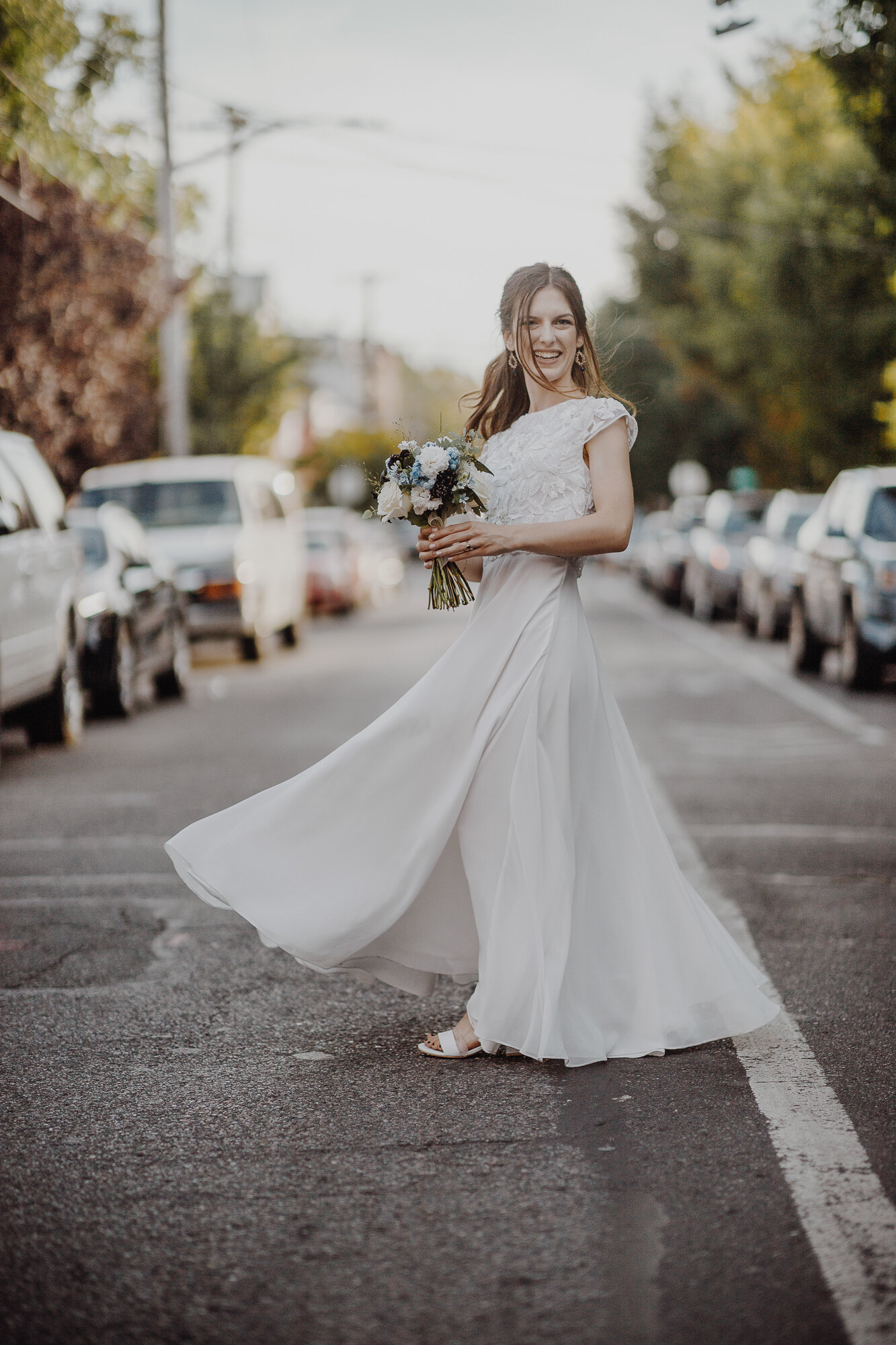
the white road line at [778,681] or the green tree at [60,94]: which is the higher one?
the green tree at [60,94]

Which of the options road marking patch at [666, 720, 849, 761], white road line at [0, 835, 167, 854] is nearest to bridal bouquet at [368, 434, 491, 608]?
white road line at [0, 835, 167, 854]

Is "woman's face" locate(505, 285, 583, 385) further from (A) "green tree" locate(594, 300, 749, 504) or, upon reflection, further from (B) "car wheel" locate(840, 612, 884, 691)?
(A) "green tree" locate(594, 300, 749, 504)

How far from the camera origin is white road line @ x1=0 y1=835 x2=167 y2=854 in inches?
303

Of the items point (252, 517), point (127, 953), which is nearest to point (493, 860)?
point (127, 953)

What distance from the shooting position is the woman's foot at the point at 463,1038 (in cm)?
442

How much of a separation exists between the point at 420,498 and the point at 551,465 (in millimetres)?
382

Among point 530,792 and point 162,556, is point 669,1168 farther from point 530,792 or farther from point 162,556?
point 162,556

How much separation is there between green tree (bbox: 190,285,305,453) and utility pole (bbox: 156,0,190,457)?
7.51 m

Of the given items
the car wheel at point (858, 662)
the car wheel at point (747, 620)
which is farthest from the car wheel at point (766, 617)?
the car wheel at point (858, 662)

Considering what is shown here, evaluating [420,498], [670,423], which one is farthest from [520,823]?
[670,423]

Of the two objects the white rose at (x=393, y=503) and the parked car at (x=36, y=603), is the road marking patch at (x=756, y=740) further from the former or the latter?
the white rose at (x=393, y=503)

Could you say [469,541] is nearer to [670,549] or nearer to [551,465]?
[551,465]

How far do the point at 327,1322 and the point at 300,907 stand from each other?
1539mm

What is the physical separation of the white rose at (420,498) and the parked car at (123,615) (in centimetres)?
789
